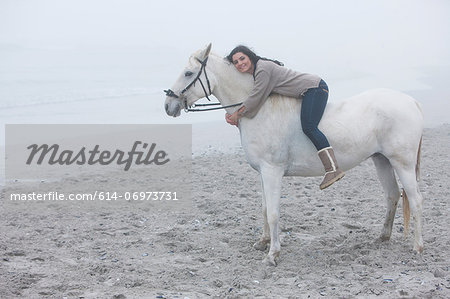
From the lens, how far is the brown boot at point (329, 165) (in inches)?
224

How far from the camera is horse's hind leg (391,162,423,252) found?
604 centimetres

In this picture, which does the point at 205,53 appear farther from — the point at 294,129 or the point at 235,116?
the point at 294,129

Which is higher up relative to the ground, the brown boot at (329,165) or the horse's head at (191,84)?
the horse's head at (191,84)

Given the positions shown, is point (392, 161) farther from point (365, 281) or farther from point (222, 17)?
point (222, 17)

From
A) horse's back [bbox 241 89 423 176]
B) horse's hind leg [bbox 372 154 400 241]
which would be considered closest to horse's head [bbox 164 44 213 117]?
horse's back [bbox 241 89 423 176]

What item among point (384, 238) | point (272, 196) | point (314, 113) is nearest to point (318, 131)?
point (314, 113)

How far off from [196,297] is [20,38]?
3448cm

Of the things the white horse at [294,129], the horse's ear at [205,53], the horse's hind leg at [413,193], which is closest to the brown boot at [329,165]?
the white horse at [294,129]

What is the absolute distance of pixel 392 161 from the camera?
605 cm

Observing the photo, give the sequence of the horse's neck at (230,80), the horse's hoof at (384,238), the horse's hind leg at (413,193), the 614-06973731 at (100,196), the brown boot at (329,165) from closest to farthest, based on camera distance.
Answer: the brown boot at (329,165) < the horse's neck at (230,80) < the horse's hind leg at (413,193) < the horse's hoof at (384,238) < the 614-06973731 at (100,196)

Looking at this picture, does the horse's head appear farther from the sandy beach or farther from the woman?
the sandy beach

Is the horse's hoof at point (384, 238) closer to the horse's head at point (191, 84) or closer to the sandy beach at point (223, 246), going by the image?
the sandy beach at point (223, 246)

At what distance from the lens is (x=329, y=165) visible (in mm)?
5691

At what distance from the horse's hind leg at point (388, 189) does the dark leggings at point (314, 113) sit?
103 cm
